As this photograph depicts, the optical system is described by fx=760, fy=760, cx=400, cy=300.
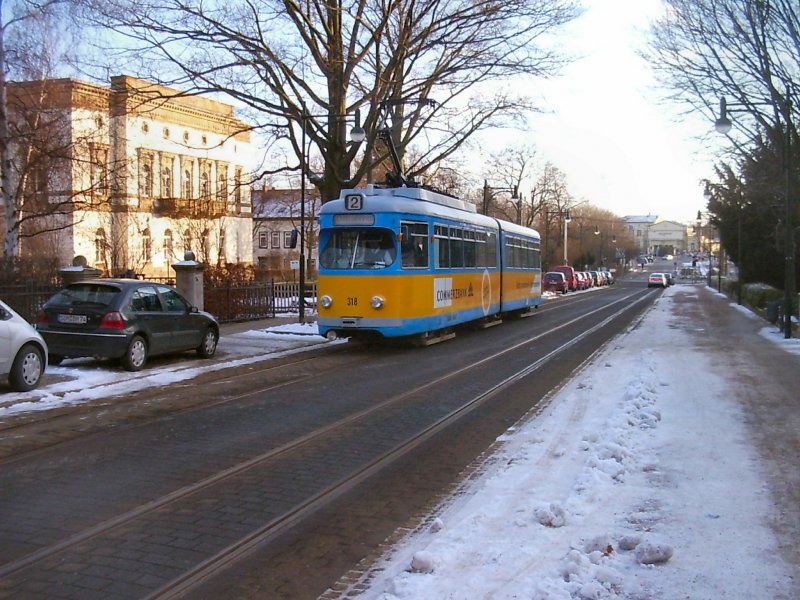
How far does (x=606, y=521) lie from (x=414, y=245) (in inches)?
458

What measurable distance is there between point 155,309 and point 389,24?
13.3 metres

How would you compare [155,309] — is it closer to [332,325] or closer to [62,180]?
[332,325]

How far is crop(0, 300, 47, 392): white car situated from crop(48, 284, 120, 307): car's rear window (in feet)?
6.37

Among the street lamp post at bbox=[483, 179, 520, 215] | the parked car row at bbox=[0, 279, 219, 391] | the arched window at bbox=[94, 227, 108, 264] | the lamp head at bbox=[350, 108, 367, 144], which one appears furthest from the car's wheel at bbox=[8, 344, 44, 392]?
the street lamp post at bbox=[483, 179, 520, 215]

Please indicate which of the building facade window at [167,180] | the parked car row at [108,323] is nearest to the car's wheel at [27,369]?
the parked car row at [108,323]

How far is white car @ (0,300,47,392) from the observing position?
33.9ft

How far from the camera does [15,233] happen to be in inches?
815

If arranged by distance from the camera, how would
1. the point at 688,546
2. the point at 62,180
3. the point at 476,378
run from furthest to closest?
the point at 62,180 → the point at 476,378 → the point at 688,546

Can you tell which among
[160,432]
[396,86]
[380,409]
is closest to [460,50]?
[396,86]

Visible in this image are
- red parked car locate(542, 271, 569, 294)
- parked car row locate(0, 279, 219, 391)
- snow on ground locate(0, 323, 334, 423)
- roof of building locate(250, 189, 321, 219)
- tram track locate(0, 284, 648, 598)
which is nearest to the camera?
tram track locate(0, 284, 648, 598)

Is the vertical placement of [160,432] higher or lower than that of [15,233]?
lower

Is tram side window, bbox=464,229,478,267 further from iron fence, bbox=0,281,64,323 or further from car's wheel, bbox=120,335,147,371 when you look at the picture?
iron fence, bbox=0,281,64,323

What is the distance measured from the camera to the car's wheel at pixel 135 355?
42.1 feet

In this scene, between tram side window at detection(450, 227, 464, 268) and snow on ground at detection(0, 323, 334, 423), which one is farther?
tram side window at detection(450, 227, 464, 268)
